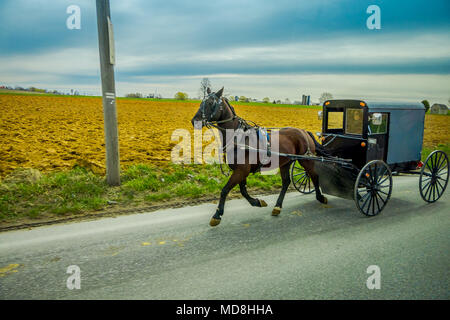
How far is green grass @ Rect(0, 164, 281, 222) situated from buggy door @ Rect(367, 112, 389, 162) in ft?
8.42

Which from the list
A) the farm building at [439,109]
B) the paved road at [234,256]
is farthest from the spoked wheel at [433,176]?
the farm building at [439,109]

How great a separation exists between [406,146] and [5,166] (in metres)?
9.59

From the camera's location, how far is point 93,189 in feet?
21.0

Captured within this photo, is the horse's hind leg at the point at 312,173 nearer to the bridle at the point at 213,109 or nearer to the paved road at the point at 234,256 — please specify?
the paved road at the point at 234,256

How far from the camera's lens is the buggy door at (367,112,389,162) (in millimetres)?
6016

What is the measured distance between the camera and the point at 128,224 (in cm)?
505

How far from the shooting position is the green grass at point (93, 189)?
5.57 meters

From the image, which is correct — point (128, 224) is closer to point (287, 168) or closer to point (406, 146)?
point (287, 168)

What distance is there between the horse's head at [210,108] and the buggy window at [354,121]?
3119mm

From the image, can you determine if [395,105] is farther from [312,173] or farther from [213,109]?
[213,109]

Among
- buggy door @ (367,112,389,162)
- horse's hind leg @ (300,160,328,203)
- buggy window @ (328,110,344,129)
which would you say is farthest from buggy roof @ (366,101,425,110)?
horse's hind leg @ (300,160,328,203)

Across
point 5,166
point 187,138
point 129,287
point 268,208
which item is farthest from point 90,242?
point 187,138

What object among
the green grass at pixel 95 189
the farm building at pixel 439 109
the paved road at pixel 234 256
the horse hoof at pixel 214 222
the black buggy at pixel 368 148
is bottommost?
the paved road at pixel 234 256

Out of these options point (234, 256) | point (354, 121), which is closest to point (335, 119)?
point (354, 121)
